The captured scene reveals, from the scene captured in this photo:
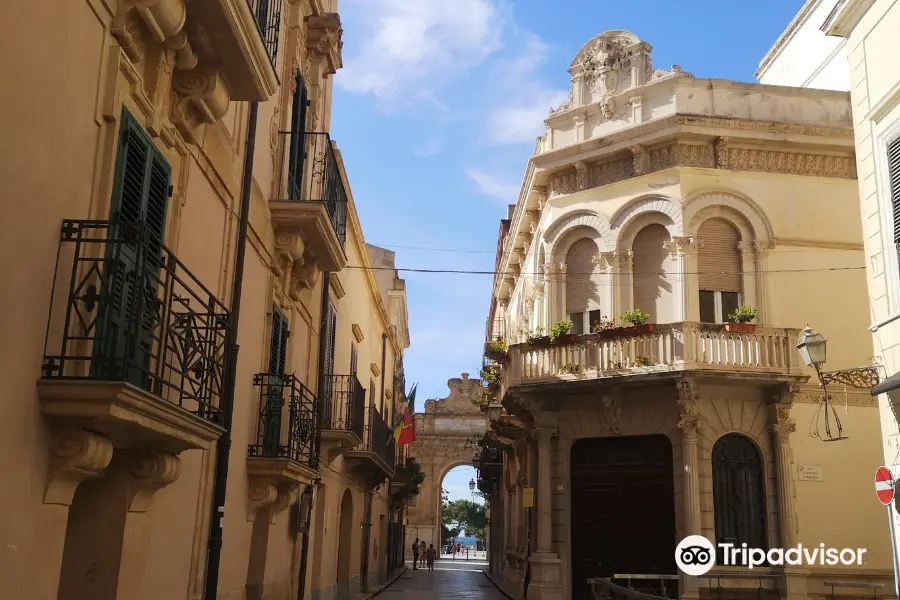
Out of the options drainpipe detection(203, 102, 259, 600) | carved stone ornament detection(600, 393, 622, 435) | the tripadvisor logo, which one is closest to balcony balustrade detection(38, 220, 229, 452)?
drainpipe detection(203, 102, 259, 600)

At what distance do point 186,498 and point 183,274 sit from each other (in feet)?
7.23

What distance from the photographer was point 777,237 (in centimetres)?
1905

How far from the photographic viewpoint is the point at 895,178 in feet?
36.9

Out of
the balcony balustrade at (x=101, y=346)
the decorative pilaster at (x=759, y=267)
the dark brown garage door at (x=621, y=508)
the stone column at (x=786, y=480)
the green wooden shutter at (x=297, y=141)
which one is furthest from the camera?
the decorative pilaster at (x=759, y=267)

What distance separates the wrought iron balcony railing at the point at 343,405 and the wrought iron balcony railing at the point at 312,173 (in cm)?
382

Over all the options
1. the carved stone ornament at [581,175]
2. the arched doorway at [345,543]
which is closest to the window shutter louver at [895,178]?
the carved stone ornament at [581,175]

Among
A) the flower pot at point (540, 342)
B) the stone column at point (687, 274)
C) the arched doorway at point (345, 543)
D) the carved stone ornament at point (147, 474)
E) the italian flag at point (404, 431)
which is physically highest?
the stone column at point (687, 274)

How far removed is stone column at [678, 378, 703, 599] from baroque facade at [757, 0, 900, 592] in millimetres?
6119

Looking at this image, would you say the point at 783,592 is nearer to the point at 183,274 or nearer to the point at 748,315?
the point at 748,315

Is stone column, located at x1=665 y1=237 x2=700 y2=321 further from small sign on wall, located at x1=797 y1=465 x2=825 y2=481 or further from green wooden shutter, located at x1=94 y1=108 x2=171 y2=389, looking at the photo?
green wooden shutter, located at x1=94 y1=108 x2=171 y2=389

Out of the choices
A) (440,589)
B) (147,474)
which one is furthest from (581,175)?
(147,474)

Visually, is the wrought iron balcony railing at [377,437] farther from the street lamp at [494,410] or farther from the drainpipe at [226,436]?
the drainpipe at [226,436]

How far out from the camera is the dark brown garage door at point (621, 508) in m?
18.6

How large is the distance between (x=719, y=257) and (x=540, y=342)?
427 centimetres
